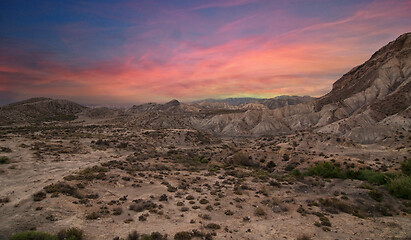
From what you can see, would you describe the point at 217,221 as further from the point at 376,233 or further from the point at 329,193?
the point at 329,193

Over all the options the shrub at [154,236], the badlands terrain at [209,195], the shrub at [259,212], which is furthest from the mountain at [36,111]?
the shrub at [259,212]

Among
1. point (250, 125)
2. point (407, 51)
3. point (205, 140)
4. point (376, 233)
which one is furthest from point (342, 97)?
point (376, 233)

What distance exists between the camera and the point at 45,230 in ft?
36.4

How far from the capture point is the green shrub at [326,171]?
2511 centimetres

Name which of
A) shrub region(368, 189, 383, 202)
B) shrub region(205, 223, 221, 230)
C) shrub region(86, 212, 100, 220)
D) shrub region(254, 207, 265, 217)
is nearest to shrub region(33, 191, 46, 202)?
shrub region(86, 212, 100, 220)

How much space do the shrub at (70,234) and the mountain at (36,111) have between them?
8874 centimetres

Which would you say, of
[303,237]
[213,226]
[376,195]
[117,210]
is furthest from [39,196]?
[376,195]

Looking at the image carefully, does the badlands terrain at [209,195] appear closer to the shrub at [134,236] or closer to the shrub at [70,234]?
the shrub at [134,236]

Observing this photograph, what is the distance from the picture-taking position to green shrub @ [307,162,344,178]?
25109mm

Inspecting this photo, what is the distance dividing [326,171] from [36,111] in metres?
131

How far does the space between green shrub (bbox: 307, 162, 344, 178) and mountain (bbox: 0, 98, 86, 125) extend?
97442 millimetres

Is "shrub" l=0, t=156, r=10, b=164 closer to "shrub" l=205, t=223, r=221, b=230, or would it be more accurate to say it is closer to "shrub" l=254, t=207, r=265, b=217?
"shrub" l=205, t=223, r=221, b=230

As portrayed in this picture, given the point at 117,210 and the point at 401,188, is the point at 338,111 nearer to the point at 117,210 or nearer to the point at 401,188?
the point at 401,188

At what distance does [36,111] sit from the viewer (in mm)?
105500
